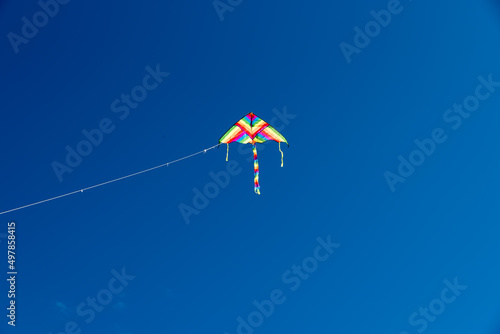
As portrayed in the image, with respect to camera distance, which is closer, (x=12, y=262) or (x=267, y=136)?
(x=267, y=136)

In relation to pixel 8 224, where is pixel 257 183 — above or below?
below

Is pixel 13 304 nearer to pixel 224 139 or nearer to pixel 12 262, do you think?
pixel 12 262

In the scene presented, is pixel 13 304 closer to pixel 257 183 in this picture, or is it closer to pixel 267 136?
pixel 257 183

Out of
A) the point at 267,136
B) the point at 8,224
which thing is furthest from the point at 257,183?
the point at 8,224

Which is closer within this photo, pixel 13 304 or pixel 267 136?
pixel 267 136

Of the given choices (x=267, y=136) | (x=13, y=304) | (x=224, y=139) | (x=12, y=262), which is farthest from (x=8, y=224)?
(x=267, y=136)

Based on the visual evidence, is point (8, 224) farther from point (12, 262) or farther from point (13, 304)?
point (13, 304)

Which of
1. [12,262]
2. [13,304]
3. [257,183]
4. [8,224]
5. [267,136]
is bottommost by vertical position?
[257,183]

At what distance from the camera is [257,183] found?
12367 millimetres

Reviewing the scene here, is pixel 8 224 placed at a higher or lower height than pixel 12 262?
higher

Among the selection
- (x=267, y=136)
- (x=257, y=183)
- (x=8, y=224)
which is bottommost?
(x=257, y=183)

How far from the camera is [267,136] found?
12695 millimetres

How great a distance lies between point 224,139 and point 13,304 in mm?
9070

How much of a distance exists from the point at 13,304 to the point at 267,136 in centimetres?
1013
